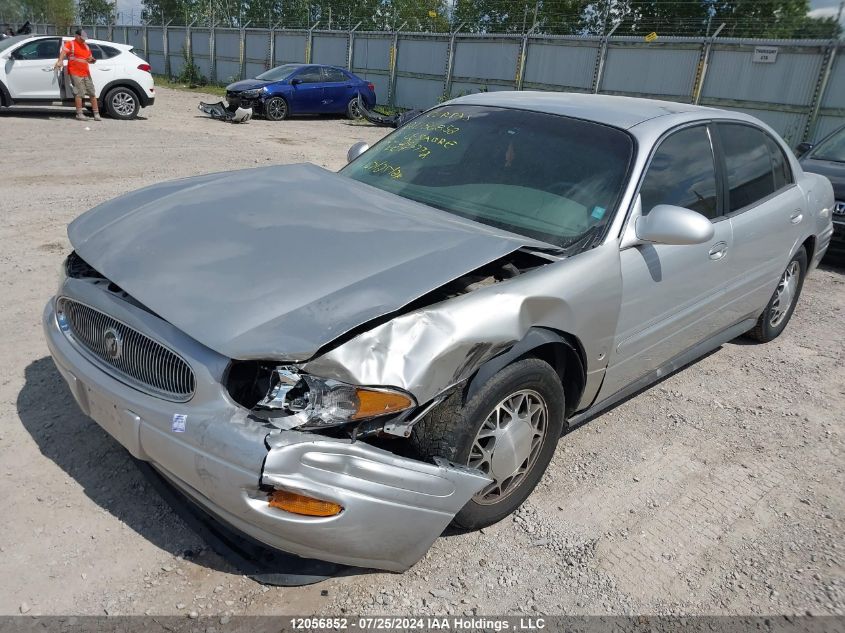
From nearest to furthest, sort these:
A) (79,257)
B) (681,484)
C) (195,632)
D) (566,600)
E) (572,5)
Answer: (195,632) → (566,600) → (79,257) → (681,484) → (572,5)

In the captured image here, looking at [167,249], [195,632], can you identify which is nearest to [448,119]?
[167,249]

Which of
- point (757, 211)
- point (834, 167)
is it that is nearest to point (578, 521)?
point (757, 211)

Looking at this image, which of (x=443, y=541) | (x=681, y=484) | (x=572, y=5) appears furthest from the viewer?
(x=572, y=5)

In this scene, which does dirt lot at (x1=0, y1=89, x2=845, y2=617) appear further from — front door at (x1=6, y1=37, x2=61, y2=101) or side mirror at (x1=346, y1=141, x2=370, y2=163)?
front door at (x1=6, y1=37, x2=61, y2=101)

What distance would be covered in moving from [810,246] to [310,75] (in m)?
15.6

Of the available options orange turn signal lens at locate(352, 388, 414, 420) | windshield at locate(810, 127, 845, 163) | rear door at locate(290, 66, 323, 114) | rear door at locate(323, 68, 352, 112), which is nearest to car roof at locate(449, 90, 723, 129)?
orange turn signal lens at locate(352, 388, 414, 420)

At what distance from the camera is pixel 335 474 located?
2.10 metres

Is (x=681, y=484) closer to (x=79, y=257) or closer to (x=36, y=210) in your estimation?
(x=79, y=257)

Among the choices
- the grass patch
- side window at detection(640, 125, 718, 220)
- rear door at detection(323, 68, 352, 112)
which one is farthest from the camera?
the grass patch

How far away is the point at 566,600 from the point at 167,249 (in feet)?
6.66

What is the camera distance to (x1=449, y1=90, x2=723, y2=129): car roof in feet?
11.6

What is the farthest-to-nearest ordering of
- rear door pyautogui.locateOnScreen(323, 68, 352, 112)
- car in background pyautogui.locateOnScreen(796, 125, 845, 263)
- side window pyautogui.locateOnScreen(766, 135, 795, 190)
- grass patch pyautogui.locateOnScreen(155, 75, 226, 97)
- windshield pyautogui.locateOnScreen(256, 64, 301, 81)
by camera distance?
grass patch pyautogui.locateOnScreen(155, 75, 226, 97) → rear door pyautogui.locateOnScreen(323, 68, 352, 112) → windshield pyautogui.locateOnScreen(256, 64, 301, 81) → car in background pyautogui.locateOnScreen(796, 125, 845, 263) → side window pyautogui.locateOnScreen(766, 135, 795, 190)

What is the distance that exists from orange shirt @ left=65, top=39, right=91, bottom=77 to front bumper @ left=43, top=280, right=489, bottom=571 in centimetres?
1268

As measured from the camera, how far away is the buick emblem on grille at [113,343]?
249cm
